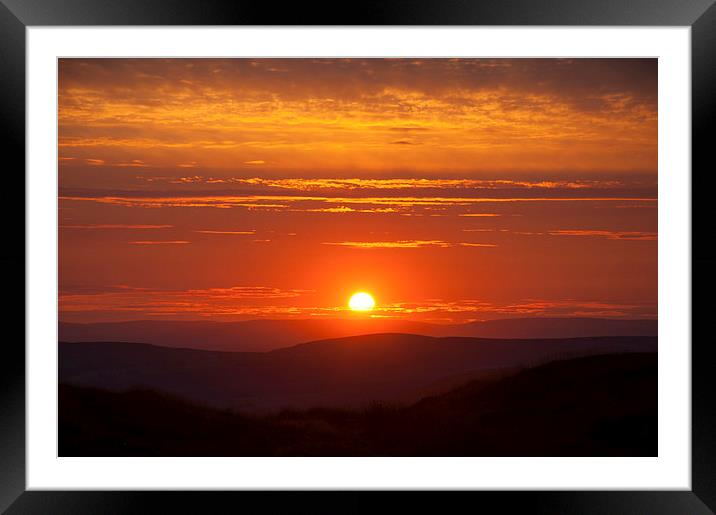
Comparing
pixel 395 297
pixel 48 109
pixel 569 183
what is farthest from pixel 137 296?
pixel 569 183

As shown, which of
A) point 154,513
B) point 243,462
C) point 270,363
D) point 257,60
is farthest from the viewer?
point 270,363

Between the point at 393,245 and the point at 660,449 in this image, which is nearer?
the point at 660,449

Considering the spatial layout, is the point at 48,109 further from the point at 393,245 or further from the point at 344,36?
the point at 393,245

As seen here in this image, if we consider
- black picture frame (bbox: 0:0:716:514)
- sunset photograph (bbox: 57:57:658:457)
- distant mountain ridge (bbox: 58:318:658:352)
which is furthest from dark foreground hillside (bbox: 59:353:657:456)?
black picture frame (bbox: 0:0:716:514)

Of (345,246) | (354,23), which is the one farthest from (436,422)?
(354,23)

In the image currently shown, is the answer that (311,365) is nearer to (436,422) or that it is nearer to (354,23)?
(436,422)

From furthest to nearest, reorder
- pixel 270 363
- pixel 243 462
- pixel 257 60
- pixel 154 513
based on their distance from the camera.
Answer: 1. pixel 270 363
2. pixel 257 60
3. pixel 243 462
4. pixel 154 513
